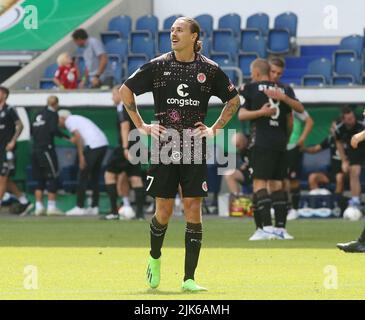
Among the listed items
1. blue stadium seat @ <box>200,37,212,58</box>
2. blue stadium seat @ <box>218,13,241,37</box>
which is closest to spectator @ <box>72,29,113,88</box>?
blue stadium seat @ <box>200,37,212,58</box>

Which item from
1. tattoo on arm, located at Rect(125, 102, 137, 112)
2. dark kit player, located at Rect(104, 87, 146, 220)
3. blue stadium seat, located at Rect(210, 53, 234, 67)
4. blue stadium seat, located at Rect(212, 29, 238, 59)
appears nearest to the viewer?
tattoo on arm, located at Rect(125, 102, 137, 112)

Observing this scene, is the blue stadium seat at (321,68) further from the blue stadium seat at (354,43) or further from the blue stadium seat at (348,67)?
the blue stadium seat at (354,43)

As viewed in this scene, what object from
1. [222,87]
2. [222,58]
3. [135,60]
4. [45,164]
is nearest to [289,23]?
[222,58]

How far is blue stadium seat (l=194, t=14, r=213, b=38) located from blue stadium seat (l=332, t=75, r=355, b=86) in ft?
10.7

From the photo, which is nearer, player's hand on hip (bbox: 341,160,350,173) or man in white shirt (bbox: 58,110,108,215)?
player's hand on hip (bbox: 341,160,350,173)

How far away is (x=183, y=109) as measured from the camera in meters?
10.8

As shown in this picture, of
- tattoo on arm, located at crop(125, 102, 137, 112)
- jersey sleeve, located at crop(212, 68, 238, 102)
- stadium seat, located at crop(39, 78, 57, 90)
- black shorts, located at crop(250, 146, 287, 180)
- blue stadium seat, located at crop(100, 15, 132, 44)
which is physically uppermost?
blue stadium seat, located at crop(100, 15, 132, 44)

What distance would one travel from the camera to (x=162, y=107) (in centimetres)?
1083

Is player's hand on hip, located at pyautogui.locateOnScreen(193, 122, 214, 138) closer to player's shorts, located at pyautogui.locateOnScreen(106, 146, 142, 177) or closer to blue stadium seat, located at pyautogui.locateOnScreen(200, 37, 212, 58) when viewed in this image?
player's shorts, located at pyautogui.locateOnScreen(106, 146, 142, 177)

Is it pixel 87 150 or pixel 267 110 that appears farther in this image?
pixel 87 150

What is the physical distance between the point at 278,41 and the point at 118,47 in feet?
10.9

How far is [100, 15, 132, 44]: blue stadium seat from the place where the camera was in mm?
28375

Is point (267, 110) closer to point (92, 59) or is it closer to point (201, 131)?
point (201, 131)
